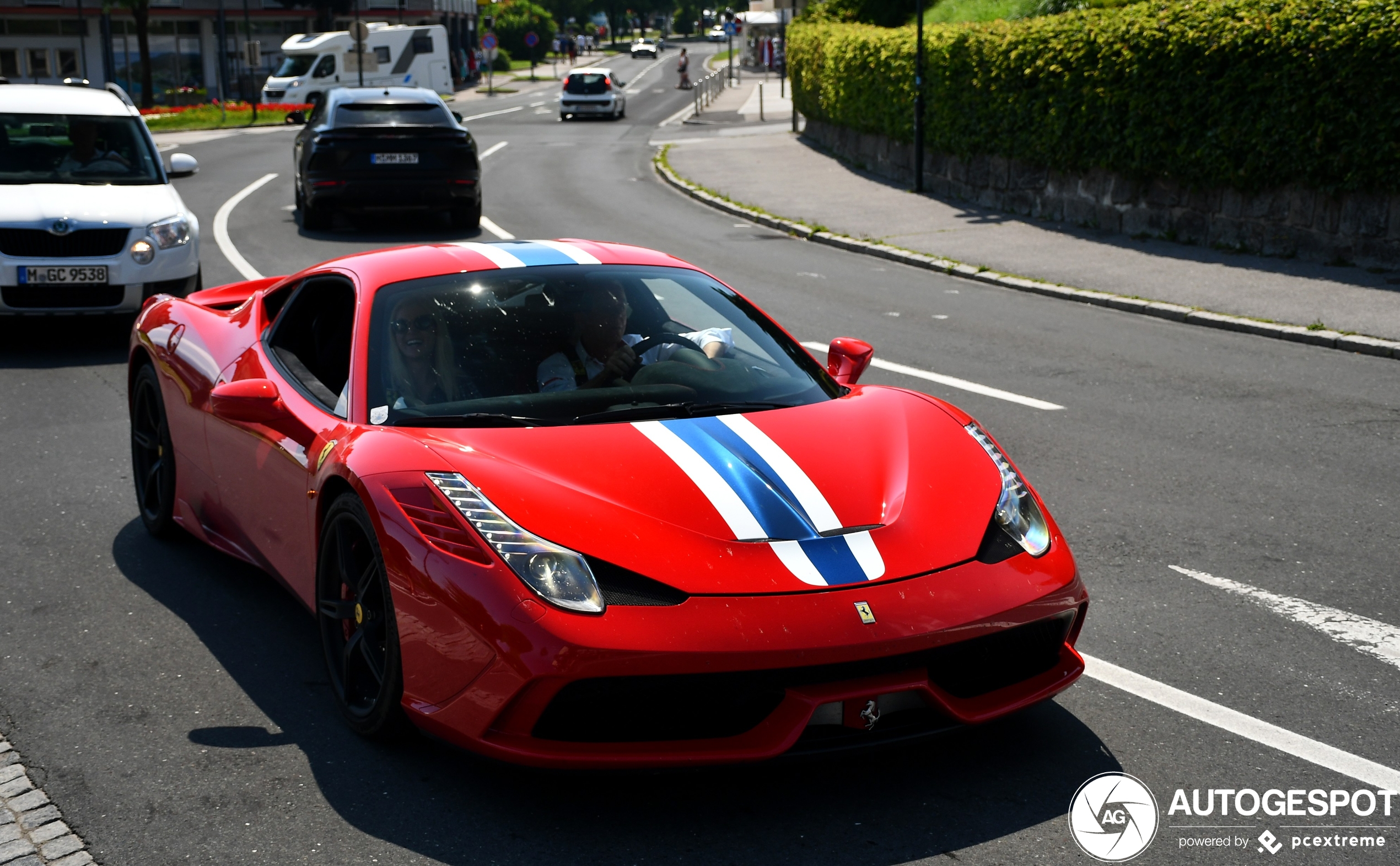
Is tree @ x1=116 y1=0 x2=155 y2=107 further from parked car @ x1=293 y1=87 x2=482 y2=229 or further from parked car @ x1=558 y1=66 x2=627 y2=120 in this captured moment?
parked car @ x1=293 y1=87 x2=482 y2=229

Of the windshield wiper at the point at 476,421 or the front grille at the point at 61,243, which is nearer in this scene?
the windshield wiper at the point at 476,421

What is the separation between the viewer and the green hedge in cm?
1364

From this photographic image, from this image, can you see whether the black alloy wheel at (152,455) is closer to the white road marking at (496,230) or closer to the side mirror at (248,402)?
the side mirror at (248,402)

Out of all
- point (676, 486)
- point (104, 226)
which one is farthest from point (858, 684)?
point (104, 226)

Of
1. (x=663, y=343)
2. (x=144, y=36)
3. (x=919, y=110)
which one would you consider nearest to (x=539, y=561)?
(x=663, y=343)

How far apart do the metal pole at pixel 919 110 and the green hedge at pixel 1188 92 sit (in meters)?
0.13

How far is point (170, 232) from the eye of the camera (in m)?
10.9

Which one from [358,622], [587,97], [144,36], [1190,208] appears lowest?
[358,622]

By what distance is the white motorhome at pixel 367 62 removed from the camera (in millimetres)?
52875

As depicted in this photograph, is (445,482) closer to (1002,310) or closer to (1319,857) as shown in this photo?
(1319,857)

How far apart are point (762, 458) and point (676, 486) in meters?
0.30

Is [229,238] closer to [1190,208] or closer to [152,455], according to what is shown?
[1190,208]

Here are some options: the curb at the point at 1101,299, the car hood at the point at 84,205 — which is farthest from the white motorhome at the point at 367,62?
the car hood at the point at 84,205

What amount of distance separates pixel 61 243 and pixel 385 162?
7.47 meters
